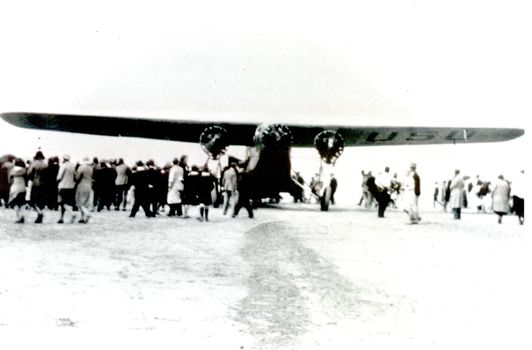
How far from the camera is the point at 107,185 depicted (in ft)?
67.5

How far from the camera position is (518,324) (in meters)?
7.07

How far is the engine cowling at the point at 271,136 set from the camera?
21.8 metres

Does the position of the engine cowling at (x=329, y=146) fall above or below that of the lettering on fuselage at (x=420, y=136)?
below

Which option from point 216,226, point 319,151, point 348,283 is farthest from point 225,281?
point 319,151

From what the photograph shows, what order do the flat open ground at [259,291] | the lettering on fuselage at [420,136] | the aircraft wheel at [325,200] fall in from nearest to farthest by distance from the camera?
the flat open ground at [259,291] → the aircraft wheel at [325,200] → the lettering on fuselage at [420,136]

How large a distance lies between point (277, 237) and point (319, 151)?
983 centimetres

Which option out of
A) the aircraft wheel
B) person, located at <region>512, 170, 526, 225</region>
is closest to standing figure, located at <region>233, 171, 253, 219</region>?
the aircraft wheel

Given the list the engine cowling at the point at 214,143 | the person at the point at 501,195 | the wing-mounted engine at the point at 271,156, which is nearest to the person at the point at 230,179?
the wing-mounted engine at the point at 271,156

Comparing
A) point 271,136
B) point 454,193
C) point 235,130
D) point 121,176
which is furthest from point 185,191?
point 454,193

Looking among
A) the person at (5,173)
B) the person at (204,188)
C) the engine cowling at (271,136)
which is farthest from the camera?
the engine cowling at (271,136)

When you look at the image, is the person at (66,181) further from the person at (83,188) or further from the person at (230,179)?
the person at (230,179)

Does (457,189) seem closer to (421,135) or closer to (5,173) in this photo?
(421,135)

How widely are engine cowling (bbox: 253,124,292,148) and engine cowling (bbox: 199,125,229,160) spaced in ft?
4.34

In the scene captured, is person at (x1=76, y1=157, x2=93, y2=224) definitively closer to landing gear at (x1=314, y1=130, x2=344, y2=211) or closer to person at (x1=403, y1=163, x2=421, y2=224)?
person at (x1=403, y1=163, x2=421, y2=224)
